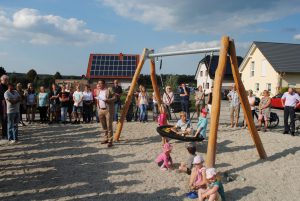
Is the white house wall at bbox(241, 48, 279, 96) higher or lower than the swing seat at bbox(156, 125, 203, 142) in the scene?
higher

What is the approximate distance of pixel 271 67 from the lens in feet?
101

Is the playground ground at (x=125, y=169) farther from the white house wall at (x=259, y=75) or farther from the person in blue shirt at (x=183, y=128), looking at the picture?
the white house wall at (x=259, y=75)

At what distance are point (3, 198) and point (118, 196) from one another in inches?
69.6

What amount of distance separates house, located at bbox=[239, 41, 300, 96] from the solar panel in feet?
45.8

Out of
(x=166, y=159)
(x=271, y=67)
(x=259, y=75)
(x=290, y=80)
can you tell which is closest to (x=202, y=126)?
(x=166, y=159)

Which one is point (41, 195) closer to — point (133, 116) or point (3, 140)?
point (3, 140)

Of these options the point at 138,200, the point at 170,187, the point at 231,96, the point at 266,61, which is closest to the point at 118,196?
the point at 138,200

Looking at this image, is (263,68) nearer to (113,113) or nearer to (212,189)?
(113,113)

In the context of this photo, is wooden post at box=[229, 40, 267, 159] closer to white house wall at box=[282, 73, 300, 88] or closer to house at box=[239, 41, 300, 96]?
house at box=[239, 41, 300, 96]

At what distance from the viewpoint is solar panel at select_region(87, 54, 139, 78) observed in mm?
22906

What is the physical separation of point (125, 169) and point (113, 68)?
17119 millimetres

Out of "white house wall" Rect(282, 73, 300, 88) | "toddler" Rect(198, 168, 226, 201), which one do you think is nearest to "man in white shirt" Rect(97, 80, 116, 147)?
"toddler" Rect(198, 168, 226, 201)

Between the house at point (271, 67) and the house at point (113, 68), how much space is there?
13.9 meters

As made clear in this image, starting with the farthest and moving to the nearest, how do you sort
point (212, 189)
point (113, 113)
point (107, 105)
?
point (113, 113), point (107, 105), point (212, 189)
